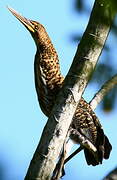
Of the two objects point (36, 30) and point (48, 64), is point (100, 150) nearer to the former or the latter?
point (48, 64)

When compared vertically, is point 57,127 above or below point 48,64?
below

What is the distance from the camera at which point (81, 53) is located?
6.05 ft

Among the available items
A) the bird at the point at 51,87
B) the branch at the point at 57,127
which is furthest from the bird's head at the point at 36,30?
the branch at the point at 57,127

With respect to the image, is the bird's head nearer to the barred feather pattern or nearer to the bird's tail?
the barred feather pattern

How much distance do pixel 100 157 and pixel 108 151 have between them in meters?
0.08

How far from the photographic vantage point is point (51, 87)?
4129 millimetres

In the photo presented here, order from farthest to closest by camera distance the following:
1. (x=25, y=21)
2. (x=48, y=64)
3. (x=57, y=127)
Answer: (x=48, y=64)
(x=25, y=21)
(x=57, y=127)

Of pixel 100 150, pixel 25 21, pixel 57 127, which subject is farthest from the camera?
pixel 25 21

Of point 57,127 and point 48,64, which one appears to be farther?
point 48,64

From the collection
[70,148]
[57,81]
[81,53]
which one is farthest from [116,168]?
[57,81]

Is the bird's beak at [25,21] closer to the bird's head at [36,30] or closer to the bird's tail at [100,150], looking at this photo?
the bird's head at [36,30]

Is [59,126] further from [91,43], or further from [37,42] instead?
[37,42]

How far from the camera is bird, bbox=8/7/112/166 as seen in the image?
3844 millimetres

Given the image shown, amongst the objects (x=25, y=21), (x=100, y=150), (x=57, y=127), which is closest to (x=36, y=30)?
(x=25, y=21)
